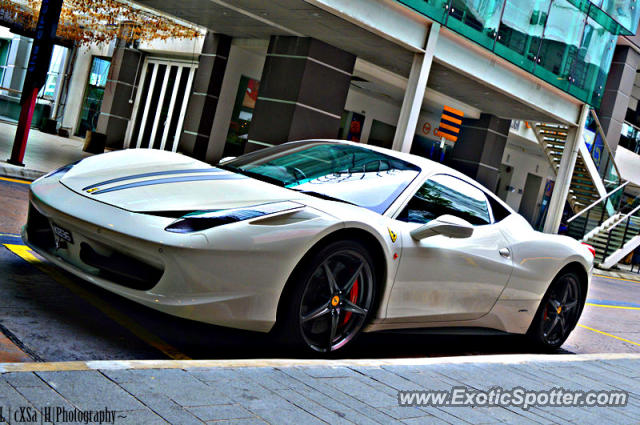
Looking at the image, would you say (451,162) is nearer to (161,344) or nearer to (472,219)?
(472,219)

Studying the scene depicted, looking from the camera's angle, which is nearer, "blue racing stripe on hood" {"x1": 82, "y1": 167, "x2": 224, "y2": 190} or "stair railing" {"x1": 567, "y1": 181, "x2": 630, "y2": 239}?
"blue racing stripe on hood" {"x1": 82, "y1": 167, "x2": 224, "y2": 190}

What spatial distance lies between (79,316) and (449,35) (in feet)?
41.0

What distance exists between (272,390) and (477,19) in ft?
44.8

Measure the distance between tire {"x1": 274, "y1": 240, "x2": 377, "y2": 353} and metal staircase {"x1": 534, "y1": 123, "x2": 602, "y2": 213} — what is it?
19.9 meters

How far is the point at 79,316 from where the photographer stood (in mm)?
3934

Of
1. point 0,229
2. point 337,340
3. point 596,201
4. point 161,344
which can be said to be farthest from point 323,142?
point 596,201

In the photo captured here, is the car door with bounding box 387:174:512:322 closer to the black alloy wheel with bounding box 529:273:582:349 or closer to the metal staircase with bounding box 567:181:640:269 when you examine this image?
the black alloy wheel with bounding box 529:273:582:349

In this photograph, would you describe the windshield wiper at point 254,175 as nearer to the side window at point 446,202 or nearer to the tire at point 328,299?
the tire at point 328,299

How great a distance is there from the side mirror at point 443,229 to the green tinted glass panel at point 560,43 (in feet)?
45.9

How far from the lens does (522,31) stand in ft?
54.2

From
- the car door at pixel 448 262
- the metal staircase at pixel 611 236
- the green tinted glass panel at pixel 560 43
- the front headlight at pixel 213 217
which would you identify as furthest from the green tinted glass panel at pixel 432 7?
the metal staircase at pixel 611 236

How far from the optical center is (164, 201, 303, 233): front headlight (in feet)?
11.8

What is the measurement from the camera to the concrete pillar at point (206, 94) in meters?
20.4

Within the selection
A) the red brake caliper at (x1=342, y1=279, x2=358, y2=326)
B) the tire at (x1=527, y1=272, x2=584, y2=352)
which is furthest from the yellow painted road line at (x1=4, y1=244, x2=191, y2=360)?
the tire at (x1=527, y1=272, x2=584, y2=352)
